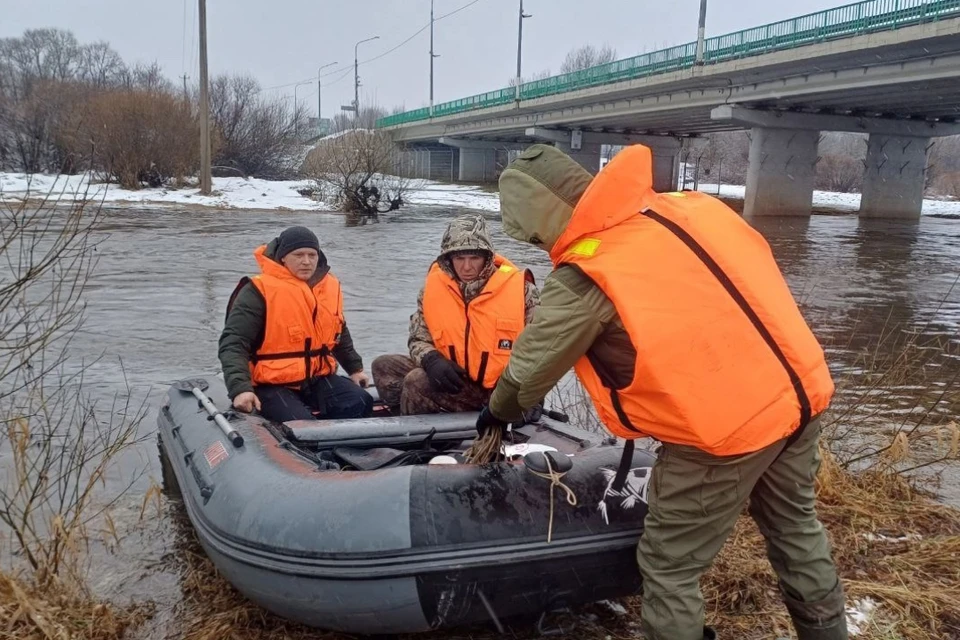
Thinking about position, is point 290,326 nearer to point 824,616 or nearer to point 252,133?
point 824,616

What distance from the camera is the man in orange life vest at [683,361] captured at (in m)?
1.95

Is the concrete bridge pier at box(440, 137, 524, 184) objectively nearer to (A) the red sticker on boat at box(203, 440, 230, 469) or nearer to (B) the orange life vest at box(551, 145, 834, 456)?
(A) the red sticker on boat at box(203, 440, 230, 469)

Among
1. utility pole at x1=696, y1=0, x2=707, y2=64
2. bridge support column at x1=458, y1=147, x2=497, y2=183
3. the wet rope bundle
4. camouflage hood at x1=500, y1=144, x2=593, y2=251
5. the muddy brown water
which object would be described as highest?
utility pole at x1=696, y1=0, x2=707, y2=64

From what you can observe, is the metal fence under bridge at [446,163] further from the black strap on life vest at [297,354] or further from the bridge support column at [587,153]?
the black strap on life vest at [297,354]

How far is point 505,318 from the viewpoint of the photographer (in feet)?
12.1

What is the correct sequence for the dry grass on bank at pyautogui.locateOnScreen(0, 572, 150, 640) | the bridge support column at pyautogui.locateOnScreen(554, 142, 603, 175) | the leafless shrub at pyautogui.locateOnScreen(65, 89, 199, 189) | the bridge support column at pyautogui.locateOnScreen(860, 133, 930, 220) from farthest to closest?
the bridge support column at pyautogui.locateOnScreen(554, 142, 603, 175), the bridge support column at pyautogui.locateOnScreen(860, 133, 930, 220), the leafless shrub at pyautogui.locateOnScreen(65, 89, 199, 189), the dry grass on bank at pyautogui.locateOnScreen(0, 572, 150, 640)

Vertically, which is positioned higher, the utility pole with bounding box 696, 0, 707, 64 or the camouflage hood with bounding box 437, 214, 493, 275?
the utility pole with bounding box 696, 0, 707, 64

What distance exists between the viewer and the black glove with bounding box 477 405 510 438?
2.57 m

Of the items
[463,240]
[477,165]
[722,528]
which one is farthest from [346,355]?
[477,165]

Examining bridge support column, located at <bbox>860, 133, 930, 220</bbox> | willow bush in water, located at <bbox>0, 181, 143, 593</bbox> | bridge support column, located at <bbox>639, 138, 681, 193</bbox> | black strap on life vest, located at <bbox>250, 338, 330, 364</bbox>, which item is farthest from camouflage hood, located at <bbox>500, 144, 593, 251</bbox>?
bridge support column, located at <bbox>639, 138, 681, 193</bbox>

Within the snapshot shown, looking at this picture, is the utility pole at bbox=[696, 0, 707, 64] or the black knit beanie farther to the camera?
the utility pole at bbox=[696, 0, 707, 64]

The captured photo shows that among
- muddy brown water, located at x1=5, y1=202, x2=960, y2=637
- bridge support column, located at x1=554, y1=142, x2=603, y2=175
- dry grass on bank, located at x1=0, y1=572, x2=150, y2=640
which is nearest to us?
dry grass on bank, located at x1=0, y1=572, x2=150, y2=640

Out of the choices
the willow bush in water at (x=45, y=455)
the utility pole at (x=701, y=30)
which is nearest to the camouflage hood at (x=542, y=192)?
the willow bush in water at (x=45, y=455)

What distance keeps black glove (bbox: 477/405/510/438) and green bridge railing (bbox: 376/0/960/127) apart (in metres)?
16.9
